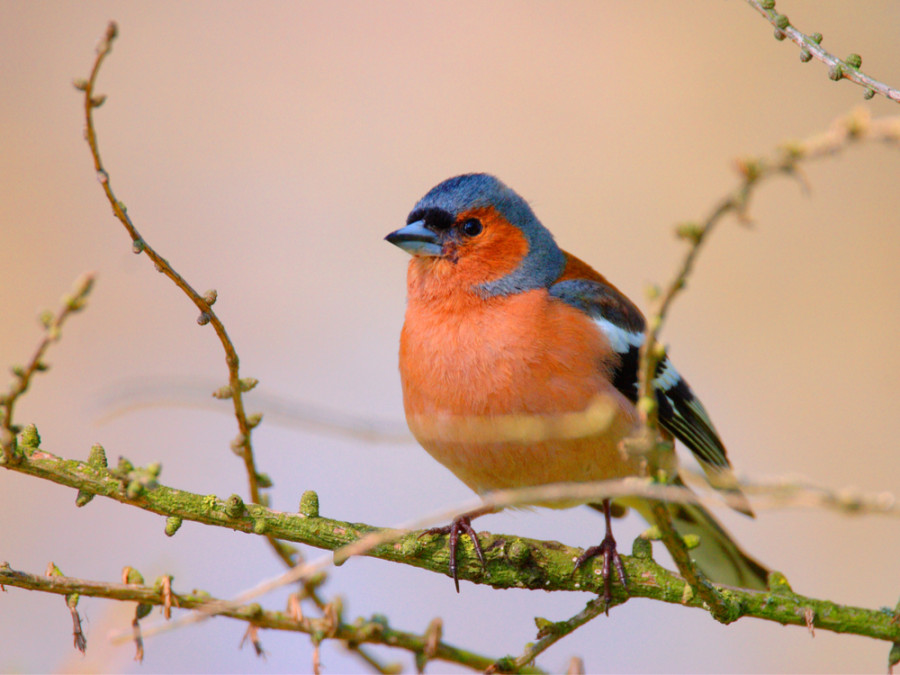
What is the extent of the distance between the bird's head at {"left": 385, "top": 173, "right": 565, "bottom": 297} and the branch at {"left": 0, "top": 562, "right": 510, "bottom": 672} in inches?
57.2

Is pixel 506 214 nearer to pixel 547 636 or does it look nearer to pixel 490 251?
pixel 490 251

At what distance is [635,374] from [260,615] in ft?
5.79

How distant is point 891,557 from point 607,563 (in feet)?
9.99

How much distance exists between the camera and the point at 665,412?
326 centimetres

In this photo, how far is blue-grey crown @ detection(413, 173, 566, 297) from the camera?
3.34 meters

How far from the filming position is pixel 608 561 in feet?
7.89

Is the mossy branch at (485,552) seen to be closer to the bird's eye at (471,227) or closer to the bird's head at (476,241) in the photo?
the bird's head at (476,241)

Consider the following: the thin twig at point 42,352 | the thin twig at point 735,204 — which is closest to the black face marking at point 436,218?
the thin twig at point 42,352

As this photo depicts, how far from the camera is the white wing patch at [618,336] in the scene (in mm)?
3229

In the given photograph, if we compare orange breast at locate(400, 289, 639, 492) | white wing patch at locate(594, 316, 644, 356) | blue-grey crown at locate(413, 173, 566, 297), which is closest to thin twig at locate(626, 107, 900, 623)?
orange breast at locate(400, 289, 639, 492)

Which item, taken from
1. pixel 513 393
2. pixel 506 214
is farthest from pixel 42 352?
pixel 506 214

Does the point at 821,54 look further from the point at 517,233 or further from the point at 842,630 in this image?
the point at 517,233

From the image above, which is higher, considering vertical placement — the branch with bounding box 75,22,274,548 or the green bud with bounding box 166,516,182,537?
the branch with bounding box 75,22,274,548

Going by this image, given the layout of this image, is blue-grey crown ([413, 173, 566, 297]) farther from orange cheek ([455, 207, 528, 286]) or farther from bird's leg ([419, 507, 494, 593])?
bird's leg ([419, 507, 494, 593])
